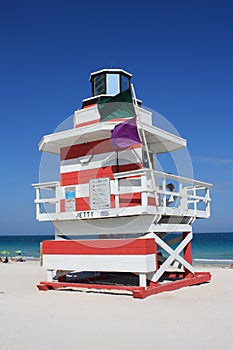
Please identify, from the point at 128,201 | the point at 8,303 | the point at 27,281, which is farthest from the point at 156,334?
the point at 27,281

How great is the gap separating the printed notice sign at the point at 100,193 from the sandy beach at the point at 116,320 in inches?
90.9

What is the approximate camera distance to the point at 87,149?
12258 mm

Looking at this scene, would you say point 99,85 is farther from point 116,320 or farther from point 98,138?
point 116,320

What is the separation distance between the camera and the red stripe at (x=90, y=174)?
11.6 meters

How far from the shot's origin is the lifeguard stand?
1045cm

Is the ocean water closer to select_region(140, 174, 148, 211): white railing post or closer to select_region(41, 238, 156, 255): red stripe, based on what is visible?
Answer: select_region(41, 238, 156, 255): red stripe

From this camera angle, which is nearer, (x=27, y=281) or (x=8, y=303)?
(x=8, y=303)

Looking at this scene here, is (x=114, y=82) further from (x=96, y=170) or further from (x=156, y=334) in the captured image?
(x=156, y=334)

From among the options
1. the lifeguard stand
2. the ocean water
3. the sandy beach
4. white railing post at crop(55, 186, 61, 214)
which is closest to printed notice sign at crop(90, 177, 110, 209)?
the lifeguard stand

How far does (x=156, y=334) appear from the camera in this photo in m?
6.46

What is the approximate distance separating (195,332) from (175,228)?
17.0 feet

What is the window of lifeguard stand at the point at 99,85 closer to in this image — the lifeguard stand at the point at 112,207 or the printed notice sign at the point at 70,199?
the lifeguard stand at the point at 112,207

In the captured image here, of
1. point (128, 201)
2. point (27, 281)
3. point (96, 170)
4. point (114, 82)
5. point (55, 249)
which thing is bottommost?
point (27, 281)

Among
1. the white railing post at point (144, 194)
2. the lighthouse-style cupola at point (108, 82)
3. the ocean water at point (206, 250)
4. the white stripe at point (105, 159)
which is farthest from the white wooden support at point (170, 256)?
the ocean water at point (206, 250)
